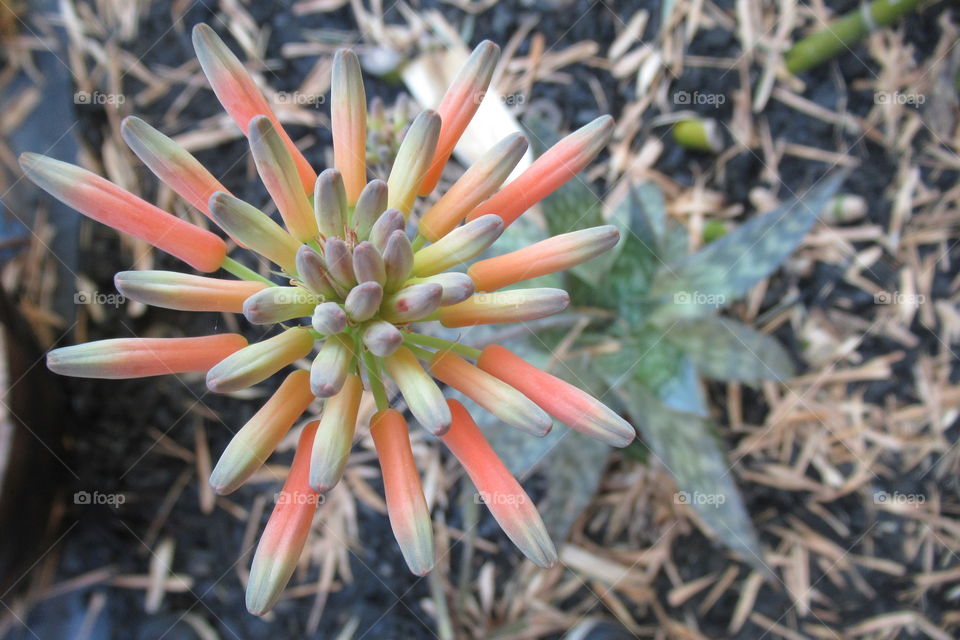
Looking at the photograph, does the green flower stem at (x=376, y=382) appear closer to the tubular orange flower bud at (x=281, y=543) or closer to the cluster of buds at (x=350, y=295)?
the cluster of buds at (x=350, y=295)

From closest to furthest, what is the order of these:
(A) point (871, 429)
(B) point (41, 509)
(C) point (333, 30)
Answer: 1. (B) point (41, 509)
2. (A) point (871, 429)
3. (C) point (333, 30)

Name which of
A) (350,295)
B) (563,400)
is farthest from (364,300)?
(563,400)

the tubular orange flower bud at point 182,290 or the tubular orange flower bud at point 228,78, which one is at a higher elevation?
the tubular orange flower bud at point 228,78

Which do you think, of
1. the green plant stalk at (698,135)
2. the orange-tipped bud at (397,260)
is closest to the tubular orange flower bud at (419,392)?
the orange-tipped bud at (397,260)

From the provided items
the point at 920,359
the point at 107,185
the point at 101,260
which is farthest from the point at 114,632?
the point at 920,359

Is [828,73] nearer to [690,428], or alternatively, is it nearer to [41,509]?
[690,428]

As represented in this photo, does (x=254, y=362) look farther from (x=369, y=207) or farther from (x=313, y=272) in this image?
(x=369, y=207)
